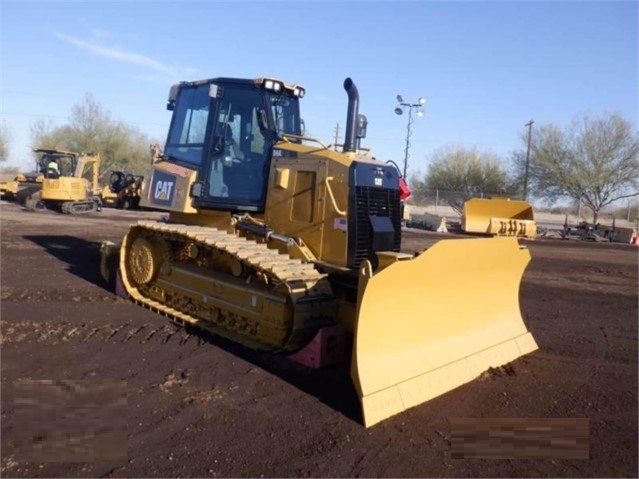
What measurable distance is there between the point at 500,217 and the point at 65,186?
63.3ft

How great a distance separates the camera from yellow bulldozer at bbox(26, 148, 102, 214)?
25.0 m

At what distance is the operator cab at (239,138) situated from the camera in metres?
6.99

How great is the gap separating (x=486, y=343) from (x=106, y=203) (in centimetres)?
2835

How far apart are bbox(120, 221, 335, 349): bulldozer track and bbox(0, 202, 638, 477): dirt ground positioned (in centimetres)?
25

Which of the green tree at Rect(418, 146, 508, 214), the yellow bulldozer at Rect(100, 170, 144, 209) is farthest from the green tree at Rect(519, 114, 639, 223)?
the yellow bulldozer at Rect(100, 170, 144, 209)

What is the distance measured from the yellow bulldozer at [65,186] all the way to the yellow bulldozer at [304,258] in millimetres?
19278

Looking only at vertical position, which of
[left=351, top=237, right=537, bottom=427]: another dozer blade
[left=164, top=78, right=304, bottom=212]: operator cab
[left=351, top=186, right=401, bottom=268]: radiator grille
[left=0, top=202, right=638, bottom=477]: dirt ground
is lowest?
[left=0, top=202, right=638, bottom=477]: dirt ground

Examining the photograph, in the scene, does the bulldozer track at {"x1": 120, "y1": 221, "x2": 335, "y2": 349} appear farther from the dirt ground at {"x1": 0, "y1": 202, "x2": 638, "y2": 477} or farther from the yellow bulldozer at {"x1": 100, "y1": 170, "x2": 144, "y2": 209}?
the yellow bulldozer at {"x1": 100, "y1": 170, "x2": 144, "y2": 209}

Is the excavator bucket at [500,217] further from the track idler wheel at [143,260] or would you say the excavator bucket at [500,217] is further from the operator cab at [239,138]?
the track idler wheel at [143,260]

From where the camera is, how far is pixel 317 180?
6.35 metres

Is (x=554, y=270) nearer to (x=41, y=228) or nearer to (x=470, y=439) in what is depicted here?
(x=470, y=439)

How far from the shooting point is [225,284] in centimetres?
638

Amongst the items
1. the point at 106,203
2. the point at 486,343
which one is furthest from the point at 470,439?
the point at 106,203

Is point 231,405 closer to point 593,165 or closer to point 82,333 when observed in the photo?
point 82,333
